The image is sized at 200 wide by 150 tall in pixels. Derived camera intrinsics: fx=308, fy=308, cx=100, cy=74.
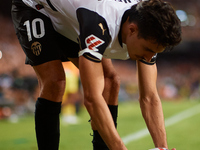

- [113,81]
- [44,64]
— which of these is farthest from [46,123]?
[113,81]

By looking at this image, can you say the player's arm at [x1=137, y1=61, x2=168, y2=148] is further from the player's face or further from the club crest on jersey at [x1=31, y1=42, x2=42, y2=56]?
the club crest on jersey at [x1=31, y1=42, x2=42, y2=56]

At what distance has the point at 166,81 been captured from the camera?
79.7ft

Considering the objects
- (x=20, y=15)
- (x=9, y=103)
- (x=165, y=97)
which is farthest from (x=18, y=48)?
(x=165, y=97)

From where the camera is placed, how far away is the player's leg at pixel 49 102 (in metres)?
2.32

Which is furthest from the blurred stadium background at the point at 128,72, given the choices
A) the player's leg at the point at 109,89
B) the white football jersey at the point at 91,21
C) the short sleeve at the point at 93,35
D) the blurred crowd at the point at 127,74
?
the short sleeve at the point at 93,35

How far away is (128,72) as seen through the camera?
75.6 feet

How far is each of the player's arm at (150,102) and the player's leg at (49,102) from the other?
652mm

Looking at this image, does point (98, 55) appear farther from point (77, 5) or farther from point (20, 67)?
point (20, 67)

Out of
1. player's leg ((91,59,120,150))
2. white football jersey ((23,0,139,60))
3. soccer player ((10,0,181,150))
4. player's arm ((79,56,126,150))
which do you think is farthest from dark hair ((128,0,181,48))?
player's leg ((91,59,120,150))

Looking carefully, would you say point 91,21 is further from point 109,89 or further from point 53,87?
point 109,89

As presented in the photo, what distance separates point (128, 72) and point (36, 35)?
821 inches

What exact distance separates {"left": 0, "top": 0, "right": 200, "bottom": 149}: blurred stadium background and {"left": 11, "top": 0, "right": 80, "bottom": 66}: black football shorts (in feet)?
15.4

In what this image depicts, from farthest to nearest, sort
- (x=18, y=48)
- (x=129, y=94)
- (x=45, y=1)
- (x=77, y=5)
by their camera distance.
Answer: (x=129, y=94) < (x=18, y=48) < (x=45, y=1) < (x=77, y=5)

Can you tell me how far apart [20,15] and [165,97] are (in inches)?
792
